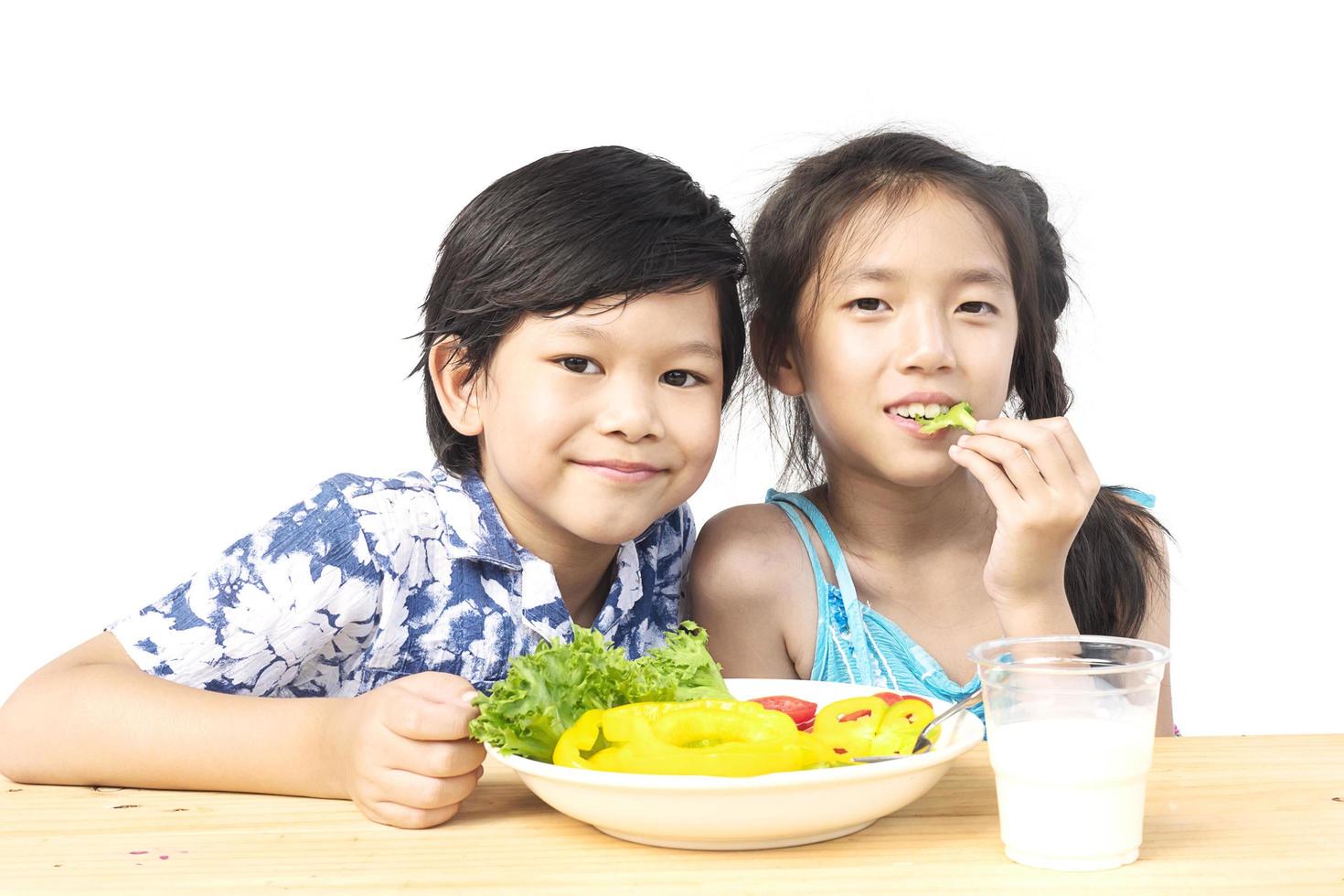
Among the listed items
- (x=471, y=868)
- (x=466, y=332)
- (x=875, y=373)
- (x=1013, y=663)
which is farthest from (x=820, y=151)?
(x=471, y=868)

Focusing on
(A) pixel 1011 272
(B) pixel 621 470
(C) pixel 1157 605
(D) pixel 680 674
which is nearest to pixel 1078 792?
(D) pixel 680 674

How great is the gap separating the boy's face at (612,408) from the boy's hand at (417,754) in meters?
0.50

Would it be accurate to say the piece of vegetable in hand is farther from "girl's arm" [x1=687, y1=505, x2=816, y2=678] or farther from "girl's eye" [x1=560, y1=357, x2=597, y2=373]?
"girl's eye" [x1=560, y1=357, x2=597, y2=373]

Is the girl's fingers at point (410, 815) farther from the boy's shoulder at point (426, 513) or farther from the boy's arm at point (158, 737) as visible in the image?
the boy's shoulder at point (426, 513)

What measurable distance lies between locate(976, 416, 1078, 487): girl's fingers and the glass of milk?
0.54 meters

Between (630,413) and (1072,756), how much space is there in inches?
29.1

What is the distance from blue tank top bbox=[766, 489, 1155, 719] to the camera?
2033mm

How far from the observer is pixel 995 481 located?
168 cm

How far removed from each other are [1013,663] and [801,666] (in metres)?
0.98

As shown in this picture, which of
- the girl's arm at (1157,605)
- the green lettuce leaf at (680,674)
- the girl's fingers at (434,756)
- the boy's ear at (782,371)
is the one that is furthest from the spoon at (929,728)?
the girl's arm at (1157,605)

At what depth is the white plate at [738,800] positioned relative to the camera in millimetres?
1070

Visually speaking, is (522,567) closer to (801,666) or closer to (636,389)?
(636,389)

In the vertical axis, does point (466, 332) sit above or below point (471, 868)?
above

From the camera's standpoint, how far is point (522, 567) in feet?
6.15
